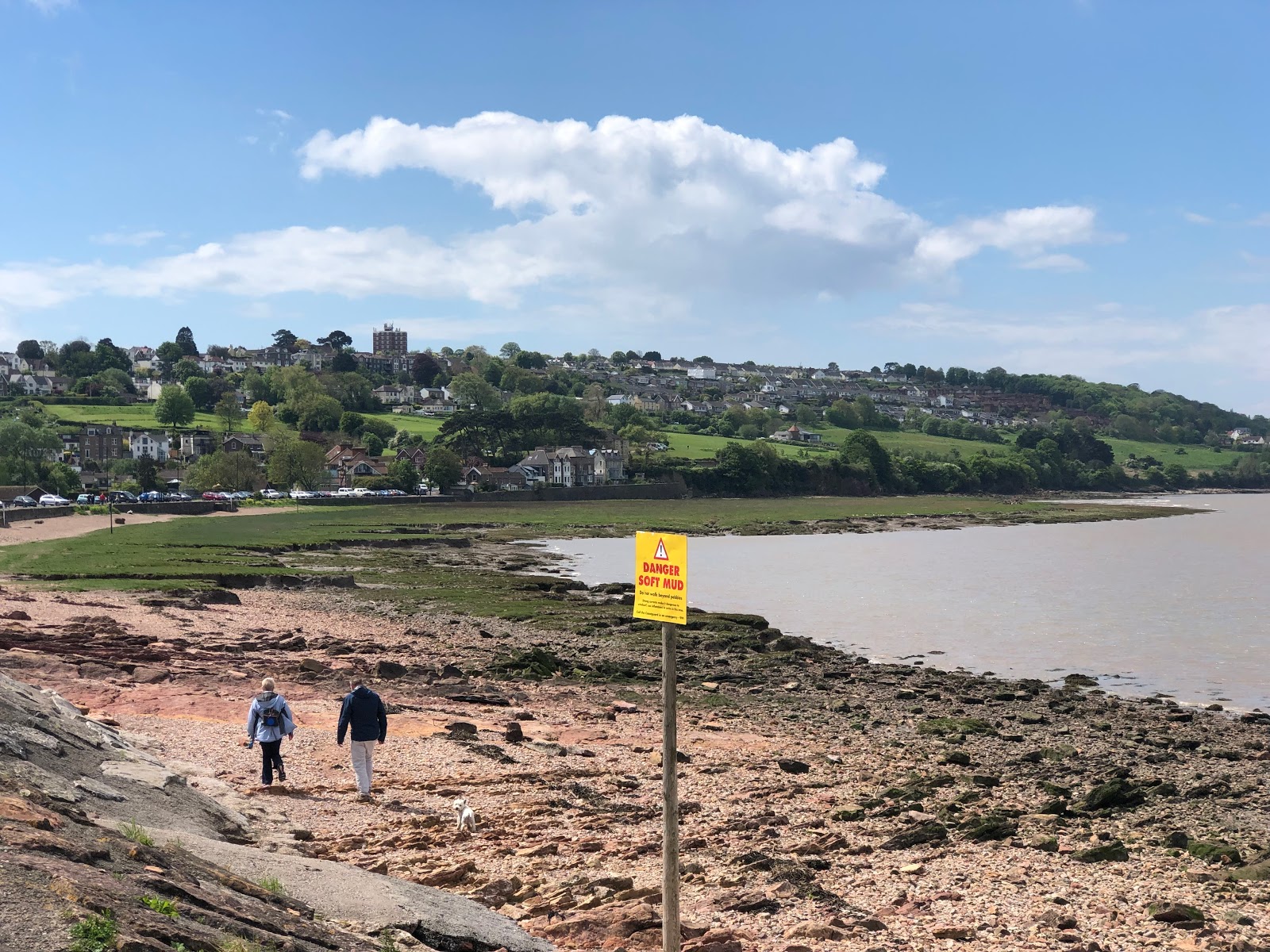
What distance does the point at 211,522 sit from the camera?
8538cm

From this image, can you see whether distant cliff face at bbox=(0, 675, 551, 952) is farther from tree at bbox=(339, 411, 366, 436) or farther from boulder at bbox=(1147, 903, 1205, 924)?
tree at bbox=(339, 411, 366, 436)

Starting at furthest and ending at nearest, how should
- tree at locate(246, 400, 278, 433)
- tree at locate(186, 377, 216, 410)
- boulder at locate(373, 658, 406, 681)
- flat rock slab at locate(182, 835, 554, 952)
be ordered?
1. tree at locate(186, 377, 216, 410)
2. tree at locate(246, 400, 278, 433)
3. boulder at locate(373, 658, 406, 681)
4. flat rock slab at locate(182, 835, 554, 952)

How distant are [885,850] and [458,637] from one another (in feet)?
70.8

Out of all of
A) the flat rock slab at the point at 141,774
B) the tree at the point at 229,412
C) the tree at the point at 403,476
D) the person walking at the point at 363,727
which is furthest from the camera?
the tree at the point at 229,412

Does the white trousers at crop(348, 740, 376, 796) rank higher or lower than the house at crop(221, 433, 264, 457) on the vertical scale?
lower

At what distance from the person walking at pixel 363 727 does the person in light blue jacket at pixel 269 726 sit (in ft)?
2.68

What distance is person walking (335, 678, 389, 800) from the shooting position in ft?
48.6

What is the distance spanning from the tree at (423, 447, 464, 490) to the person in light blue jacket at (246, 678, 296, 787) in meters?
117

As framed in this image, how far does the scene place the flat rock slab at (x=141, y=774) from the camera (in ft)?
41.2

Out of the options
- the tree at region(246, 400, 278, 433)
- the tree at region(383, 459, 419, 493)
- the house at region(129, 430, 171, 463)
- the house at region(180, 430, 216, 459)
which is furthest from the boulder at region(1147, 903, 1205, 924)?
the tree at region(246, 400, 278, 433)

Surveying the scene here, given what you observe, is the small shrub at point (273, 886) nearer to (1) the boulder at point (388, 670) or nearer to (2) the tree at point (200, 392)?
(1) the boulder at point (388, 670)


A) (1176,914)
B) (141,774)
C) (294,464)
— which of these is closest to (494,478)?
(294,464)

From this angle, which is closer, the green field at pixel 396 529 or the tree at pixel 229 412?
the green field at pixel 396 529

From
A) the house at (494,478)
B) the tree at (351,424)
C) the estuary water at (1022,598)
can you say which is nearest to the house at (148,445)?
the tree at (351,424)
